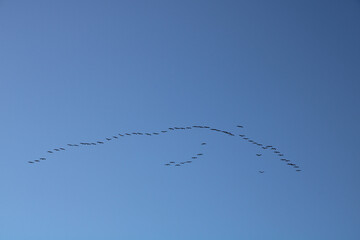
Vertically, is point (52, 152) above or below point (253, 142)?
below

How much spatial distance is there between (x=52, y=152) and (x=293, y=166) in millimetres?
1970

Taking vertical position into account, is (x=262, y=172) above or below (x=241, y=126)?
below

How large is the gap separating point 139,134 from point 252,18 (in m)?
1.38

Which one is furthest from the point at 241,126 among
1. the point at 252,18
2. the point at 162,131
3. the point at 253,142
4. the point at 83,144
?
the point at 83,144

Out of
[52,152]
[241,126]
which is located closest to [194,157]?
[241,126]

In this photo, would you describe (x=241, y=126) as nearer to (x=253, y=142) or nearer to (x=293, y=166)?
(x=253, y=142)

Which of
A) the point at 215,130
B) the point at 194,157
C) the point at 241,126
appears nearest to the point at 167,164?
the point at 194,157

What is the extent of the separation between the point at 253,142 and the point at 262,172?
252 mm

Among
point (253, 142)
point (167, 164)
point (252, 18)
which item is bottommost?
point (167, 164)

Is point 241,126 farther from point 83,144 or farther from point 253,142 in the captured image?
point 83,144

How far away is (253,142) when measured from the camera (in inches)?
131

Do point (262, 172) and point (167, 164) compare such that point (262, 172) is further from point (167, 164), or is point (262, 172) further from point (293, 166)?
point (167, 164)

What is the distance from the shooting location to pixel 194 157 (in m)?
3.32

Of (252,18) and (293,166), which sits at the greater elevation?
(252,18)
